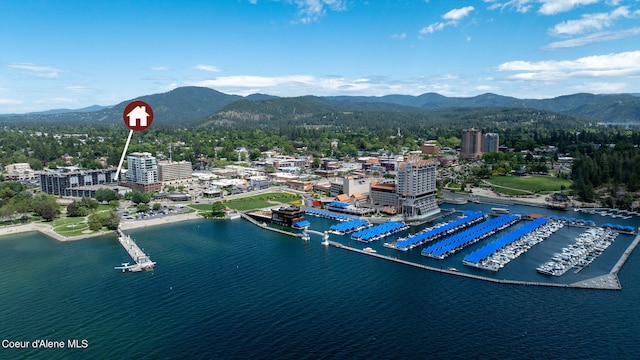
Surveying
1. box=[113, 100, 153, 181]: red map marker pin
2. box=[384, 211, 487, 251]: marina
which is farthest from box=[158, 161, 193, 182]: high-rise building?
box=[113, 100, 153, 181]: red map marker pin

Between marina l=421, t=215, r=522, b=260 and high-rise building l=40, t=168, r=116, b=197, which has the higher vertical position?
high-rise building l=40, t=168, r=116, b=197

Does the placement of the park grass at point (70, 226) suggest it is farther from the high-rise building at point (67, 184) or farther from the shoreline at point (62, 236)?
the high-rise building at point (67, 184)

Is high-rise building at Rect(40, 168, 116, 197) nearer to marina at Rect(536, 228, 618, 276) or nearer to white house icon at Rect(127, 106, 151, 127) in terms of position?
marina at Rect(536, 228, 618, 276)

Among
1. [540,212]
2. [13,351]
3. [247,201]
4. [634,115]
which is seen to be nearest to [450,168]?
[540,212]

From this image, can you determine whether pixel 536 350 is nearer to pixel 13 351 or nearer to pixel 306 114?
pixel 13 351

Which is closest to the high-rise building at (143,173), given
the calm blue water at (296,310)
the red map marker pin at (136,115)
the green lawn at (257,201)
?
the green lawn at (257,201)

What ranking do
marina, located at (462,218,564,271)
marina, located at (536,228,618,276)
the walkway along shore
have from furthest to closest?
1. marina, located at (462,218,564,271)
2. marina, located at (536,228,618,276)
3. the walkway along shore

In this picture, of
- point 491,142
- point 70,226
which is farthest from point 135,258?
point 491,142
